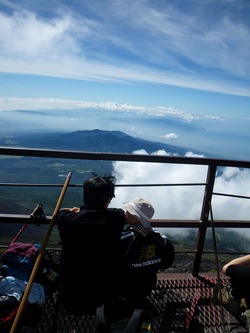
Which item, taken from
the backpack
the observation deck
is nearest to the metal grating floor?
the observation deck

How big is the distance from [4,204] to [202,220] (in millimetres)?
122176

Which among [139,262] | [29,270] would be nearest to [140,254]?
[139,262]

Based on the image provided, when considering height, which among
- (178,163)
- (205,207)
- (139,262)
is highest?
(178,163)

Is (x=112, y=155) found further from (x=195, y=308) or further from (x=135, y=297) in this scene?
(x=195, y=308)

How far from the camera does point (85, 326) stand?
3012mm

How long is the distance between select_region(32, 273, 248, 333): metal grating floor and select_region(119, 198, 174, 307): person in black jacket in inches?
13.1

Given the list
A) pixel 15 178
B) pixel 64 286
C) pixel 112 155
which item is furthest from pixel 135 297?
pixel 15 178

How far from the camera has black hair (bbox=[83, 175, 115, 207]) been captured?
100 inches

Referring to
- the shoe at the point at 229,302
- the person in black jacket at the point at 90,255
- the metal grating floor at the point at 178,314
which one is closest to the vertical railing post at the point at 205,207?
the metal grating floor at the point at 178,314

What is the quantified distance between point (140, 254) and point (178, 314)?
1177 mm

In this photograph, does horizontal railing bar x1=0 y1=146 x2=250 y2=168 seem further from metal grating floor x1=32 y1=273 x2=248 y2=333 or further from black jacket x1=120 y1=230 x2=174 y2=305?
metal grating floor x1=32 y1=273 x2=248 y2=333

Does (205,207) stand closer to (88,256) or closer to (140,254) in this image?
(140,254)

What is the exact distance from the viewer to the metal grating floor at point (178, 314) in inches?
117

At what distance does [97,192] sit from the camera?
→ 2.55 m
